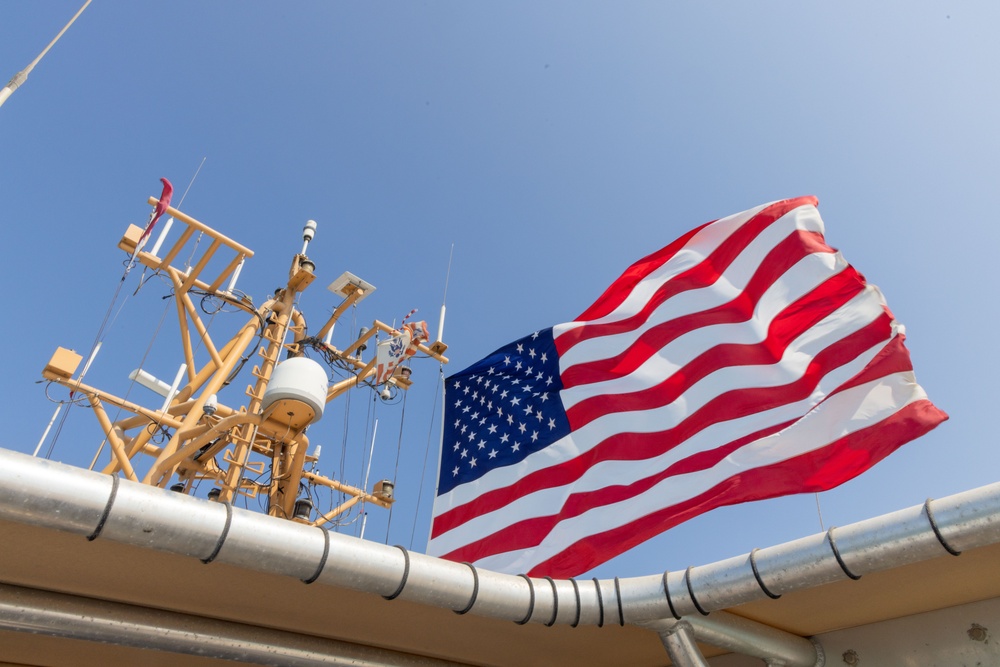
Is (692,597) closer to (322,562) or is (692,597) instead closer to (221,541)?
(322,562)

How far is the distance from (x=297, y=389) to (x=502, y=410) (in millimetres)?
3374

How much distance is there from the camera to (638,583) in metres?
4.08

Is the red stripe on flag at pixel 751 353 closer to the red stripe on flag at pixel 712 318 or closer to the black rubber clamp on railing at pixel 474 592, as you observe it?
the red stripe on flag at pixel 712 318

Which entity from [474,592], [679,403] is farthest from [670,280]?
[474,592]

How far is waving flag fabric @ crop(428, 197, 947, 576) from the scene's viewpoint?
15.5 ft

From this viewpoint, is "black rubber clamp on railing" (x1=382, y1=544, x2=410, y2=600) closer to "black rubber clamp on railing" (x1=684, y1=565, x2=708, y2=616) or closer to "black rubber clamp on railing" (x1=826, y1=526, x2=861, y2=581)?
"black rubber clamp on railing" (x1=684, y1=565, x2=708, y2=616)

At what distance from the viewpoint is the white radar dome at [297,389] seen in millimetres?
8648

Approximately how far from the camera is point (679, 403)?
5.59m

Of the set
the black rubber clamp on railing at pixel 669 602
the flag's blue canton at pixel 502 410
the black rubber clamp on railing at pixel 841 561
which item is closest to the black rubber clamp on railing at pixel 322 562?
the black rubber clamp on railing at pixel 669 602

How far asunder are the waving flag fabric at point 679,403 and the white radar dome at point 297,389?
2.72 m

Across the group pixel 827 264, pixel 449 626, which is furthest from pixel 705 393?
pixel 449 626

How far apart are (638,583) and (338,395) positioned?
11524mm

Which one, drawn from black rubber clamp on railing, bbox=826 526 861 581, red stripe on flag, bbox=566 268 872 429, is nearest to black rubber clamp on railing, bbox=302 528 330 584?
black rubber clamp on railing, bbox=826 526 861 581

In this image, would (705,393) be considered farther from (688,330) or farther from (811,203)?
(811,203)
